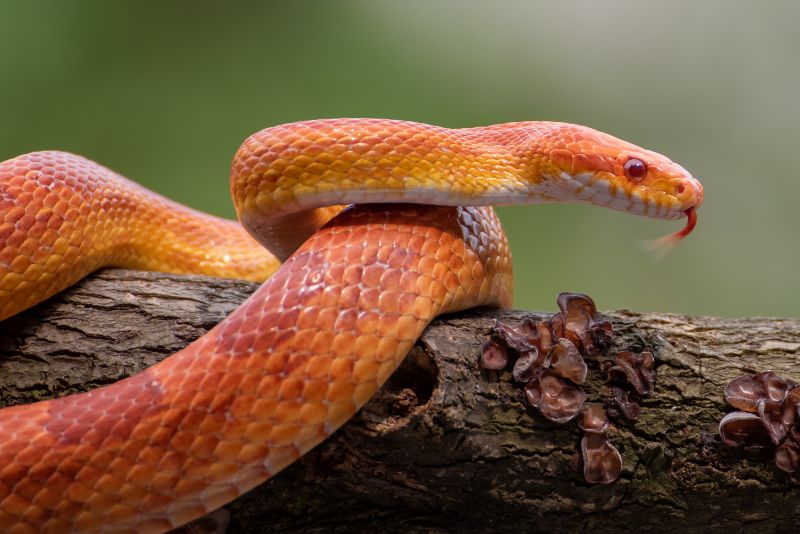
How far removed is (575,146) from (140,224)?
81.9 inches

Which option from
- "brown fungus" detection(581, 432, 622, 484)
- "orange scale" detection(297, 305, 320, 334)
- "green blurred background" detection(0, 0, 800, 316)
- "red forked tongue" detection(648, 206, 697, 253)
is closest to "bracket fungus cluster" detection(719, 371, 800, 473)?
"brown fungus" detection(581, 432, 622, 484)

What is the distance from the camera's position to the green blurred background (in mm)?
5531

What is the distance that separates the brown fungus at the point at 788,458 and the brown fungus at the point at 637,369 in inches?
17.0

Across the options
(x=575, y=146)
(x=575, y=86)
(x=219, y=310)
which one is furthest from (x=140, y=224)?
(x=575, y=86)

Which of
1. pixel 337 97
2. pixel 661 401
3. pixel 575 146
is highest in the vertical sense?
pixel 337 97

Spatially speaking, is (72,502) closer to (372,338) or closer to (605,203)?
(372,338)

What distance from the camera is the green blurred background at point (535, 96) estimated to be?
5531mm

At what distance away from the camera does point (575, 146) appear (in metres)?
2.77

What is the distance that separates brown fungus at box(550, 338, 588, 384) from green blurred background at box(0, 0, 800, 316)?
3.64m

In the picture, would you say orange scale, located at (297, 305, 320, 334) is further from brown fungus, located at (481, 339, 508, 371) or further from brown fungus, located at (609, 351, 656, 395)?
brown fungus, located at (609, 351, 656, 395)

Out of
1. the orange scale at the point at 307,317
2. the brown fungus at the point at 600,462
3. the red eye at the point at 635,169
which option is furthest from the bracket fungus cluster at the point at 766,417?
the orange scale at the point at 307,317

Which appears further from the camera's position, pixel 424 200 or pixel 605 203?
pixel 605 203

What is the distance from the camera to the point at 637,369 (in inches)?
95.0

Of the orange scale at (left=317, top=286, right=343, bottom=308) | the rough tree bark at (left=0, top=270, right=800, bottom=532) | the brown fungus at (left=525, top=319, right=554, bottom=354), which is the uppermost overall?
the orange scale at (left=317, top=286, right=343, bottom=308)
